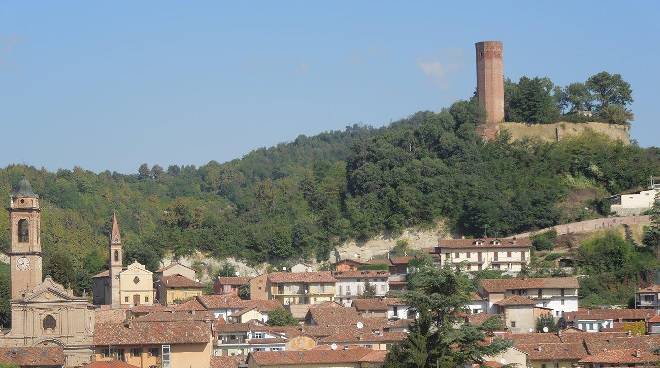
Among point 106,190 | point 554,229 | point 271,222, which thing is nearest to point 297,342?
point 554,229

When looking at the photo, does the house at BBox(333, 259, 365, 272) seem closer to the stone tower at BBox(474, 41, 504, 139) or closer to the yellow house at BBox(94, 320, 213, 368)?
the stone tower at BBox(474, 41, 504, 139)

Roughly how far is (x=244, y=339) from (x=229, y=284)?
16.4m

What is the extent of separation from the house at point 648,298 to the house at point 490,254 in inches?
388

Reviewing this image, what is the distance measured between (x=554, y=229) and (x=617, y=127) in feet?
40.2

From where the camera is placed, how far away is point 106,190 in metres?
118

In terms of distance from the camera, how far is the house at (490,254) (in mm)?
78688

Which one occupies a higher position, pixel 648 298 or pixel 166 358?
pixel 648 298

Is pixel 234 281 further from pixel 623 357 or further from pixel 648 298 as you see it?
pixel 623 357

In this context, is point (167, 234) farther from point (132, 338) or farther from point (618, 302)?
point (132, 338)

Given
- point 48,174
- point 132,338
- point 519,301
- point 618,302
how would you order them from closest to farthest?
point 132,338, point 519,301, point 618,302, point 48,174

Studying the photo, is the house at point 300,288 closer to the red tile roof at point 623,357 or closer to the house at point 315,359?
the house at point 315,359

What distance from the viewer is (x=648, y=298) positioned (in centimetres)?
6912

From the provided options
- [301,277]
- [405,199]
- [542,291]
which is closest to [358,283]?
[301,277]

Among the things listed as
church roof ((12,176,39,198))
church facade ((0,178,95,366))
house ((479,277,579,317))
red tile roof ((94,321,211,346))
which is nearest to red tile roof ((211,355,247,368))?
red tile roof ((94,321,211,346))
